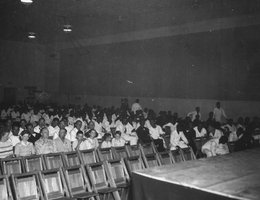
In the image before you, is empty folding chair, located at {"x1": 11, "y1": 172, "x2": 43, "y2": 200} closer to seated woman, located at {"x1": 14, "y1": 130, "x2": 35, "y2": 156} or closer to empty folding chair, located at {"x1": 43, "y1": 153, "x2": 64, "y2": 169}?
empty folding chair, located at {"x1": 43, "y1": 153, "x2": 64, "y2": 169}

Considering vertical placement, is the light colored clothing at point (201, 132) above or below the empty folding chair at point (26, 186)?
above

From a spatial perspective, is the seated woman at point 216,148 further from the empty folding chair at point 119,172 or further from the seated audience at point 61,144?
the seated audience at point 61,144

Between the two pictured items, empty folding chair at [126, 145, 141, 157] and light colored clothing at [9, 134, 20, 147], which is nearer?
empty folding chair at [126, 145, 141, 157]

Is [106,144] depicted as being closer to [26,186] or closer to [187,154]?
[187,154]

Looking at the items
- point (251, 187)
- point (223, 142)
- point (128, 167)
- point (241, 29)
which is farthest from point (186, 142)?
point (241, 29)

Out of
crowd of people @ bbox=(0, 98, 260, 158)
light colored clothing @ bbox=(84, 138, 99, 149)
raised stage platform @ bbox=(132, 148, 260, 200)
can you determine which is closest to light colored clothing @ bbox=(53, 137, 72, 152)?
crowd of people @ bbox=(0, 98, 260, 158)

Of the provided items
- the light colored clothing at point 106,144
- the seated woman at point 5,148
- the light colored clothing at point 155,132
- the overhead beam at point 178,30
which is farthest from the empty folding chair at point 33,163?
the overhead beam at point 178,30

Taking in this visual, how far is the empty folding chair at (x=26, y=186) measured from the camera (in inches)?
183

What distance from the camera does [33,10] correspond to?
1401 centimetres

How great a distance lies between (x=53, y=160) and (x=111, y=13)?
9.37 m

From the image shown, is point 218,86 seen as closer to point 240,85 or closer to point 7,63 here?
point 240,85

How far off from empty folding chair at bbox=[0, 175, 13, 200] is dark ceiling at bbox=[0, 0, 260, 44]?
899cm

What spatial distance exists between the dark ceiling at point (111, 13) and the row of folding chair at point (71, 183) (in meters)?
8.12

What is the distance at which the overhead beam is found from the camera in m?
13.8
